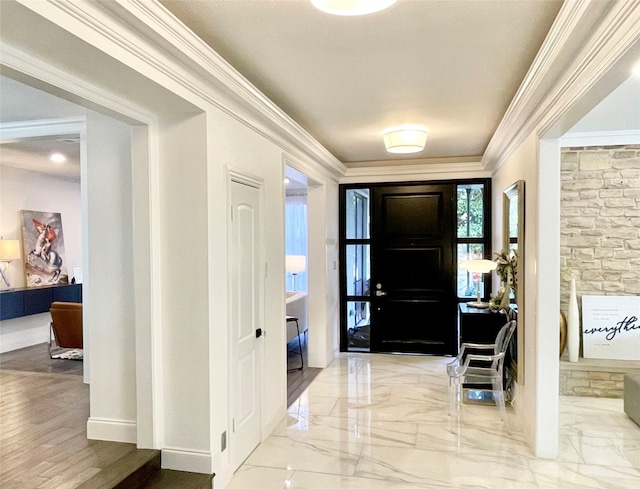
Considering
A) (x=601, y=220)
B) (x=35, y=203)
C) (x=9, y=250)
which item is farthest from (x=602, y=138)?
(x=35, y=203)

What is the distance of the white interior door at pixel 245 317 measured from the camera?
2965 millimetres

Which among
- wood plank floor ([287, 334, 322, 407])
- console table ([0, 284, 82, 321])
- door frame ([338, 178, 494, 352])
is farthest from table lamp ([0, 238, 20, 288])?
door frame ([338, 178, 494, 352])

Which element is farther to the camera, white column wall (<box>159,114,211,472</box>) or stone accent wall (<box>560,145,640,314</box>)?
stone accent wall (<box>560,145,640,314</box>)

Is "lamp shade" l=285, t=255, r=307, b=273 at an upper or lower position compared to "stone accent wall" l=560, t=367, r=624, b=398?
upper

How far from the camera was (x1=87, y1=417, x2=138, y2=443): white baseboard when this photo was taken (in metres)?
2.81

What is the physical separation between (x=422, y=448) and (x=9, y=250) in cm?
550

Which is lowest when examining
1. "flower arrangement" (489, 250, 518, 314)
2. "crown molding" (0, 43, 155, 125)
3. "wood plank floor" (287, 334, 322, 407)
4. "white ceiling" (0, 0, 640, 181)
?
"wood plank floor" (287, 334, 322, 407)

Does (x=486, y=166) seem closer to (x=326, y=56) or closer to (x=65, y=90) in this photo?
(x=326, y=56)

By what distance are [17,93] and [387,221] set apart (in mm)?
4368

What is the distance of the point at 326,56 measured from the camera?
8.23 feet

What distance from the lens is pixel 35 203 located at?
627 centimetres

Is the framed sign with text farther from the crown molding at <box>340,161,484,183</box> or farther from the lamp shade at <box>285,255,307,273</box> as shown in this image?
the lamp shade at <box>285,255,307,273</box>

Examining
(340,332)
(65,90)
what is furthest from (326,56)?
(340,332)

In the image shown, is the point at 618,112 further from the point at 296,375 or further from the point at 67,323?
the point at 67,323
